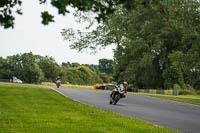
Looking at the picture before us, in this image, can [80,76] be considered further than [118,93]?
Yes

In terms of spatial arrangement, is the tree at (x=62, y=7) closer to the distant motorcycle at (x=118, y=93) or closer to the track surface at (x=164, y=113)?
the track surface at (x=164, y=113)

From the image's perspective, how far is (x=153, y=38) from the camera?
47.7m

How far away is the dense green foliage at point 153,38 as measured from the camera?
41531 mm

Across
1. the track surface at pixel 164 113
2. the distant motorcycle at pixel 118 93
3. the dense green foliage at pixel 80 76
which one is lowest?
the track surface at pixel 164 113

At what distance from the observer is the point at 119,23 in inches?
1927

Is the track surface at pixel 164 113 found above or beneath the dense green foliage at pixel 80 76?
beneath

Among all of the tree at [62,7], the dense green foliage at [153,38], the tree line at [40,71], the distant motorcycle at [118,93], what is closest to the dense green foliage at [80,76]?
the tree line at [40,71]

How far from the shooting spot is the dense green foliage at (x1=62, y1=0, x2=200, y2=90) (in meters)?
41.5

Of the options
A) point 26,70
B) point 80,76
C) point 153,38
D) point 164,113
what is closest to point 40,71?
point 26,70

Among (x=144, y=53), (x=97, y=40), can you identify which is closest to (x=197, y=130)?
(x=144, y=53)

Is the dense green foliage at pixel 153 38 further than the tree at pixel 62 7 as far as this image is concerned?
Yes

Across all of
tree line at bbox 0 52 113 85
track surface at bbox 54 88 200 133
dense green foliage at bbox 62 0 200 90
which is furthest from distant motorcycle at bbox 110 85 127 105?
tree line at bbox 0 52 113 85

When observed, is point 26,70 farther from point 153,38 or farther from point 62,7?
point 62,7

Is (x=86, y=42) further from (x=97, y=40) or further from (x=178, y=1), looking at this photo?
(x=178, y=1)
